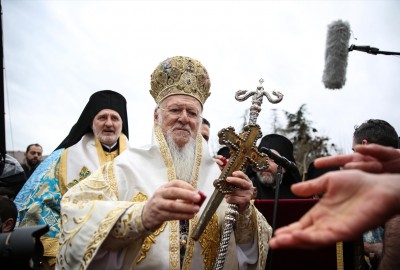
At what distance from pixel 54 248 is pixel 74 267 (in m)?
1.42

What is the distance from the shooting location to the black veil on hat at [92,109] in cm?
438

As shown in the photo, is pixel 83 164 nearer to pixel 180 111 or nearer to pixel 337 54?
pixel 180 111

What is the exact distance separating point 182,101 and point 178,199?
1.36 metres

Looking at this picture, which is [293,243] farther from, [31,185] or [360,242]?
[31,185]

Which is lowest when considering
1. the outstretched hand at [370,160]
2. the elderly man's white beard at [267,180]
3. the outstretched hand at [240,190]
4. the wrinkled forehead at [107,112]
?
the outstretched hand at [240,190]

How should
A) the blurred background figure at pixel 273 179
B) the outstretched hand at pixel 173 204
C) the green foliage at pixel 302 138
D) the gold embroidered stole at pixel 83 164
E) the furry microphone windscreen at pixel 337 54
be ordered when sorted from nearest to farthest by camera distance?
the outstretched hand at pixel 173 204 → the gold embroidered stole at pixel 83 164 → the furry microphone windscreen at pixel 337 54 → the blurred background figure at pixel 273 179 → the green foliage at pixel 302 138

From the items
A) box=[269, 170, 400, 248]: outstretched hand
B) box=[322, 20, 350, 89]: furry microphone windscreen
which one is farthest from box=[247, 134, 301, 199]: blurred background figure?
box=[269, 170, 400, 248]: outstretched hand

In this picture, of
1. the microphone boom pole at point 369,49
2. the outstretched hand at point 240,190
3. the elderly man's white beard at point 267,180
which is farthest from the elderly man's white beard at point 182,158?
the elderly man's white beard at point 267,180

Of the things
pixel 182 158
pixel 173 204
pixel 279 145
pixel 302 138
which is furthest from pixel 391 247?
pixel 302 138

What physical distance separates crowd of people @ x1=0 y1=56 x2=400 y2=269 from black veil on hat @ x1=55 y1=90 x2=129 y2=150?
0.23 meters

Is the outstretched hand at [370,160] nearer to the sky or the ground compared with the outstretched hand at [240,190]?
nearer to the sky

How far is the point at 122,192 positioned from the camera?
2.51m

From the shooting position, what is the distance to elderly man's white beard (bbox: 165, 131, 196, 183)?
9.35 ft

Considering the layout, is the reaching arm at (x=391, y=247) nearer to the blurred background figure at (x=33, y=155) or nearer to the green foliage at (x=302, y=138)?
the blurred background figure at (x=33, y=155)
